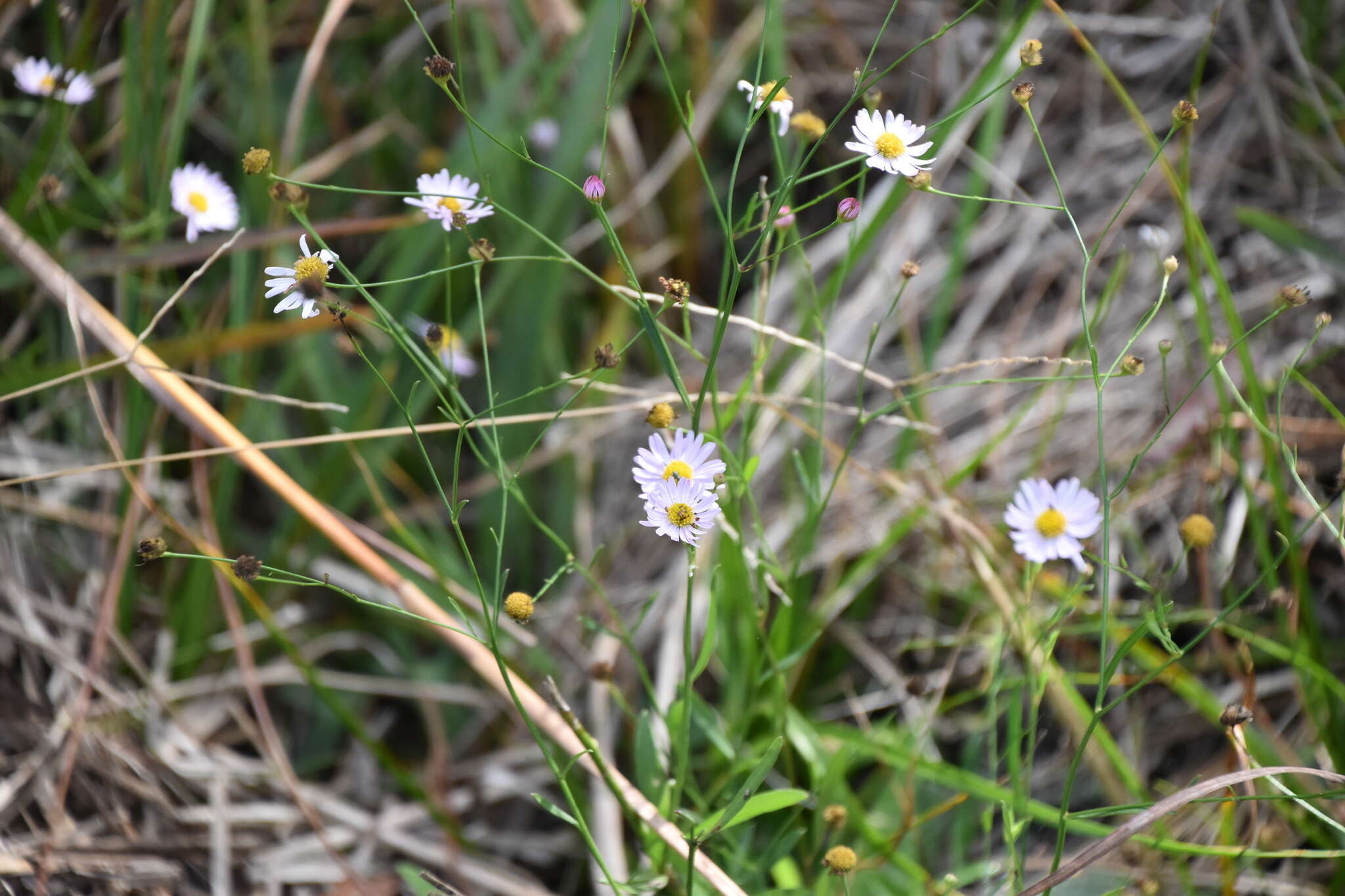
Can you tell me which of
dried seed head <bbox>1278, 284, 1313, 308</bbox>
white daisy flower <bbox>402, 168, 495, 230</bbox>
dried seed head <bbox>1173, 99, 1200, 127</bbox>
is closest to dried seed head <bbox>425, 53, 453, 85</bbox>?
white daisy flower <bbox>402, 168, 495, 230</bbox>

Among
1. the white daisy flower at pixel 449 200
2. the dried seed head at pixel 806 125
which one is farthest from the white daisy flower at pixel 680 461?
the dried seed head at pixel 806 125

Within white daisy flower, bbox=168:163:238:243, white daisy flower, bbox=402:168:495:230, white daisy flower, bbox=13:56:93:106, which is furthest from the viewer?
white daisy flower, bbox=13:56:93:106

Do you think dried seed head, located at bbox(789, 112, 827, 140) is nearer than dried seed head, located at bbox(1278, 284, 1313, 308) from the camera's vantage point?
No

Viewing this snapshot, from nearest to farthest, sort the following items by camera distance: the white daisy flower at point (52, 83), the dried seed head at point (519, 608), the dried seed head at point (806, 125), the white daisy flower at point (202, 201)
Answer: the dried seed head at point (519, 608) → the dried seed head at point (806, 125) → the white daisy flower at point (202, 201) → the white daisy flower at point (52, 83)

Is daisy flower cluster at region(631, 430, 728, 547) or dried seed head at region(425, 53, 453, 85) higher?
dried seed head at region(425, 53, 453, 85)

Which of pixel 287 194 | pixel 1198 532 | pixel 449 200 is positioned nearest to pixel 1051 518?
pixel 1198 532

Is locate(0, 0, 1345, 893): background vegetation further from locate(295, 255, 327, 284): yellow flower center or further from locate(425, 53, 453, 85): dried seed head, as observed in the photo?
locate(425, 53, 453, 85): dried seed head

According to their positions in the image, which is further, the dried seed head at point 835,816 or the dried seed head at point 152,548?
the dried seed head at point 835,816

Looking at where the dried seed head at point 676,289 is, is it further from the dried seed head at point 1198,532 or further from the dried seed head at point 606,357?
the dried seed head at point 1198,532

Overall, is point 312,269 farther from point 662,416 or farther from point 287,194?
point 662,416
